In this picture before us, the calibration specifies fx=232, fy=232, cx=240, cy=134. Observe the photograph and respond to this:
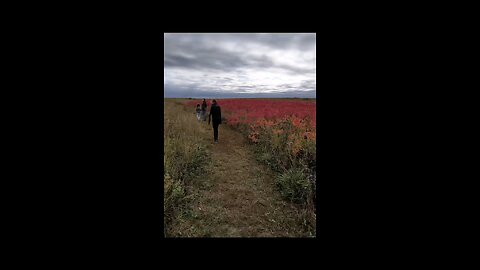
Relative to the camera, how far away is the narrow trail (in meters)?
2.88

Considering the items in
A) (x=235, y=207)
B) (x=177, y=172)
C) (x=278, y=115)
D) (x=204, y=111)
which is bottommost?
(x=235, y=207)

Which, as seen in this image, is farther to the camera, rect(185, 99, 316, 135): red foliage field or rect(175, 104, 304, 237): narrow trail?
rect(185, 99, 316, 135): red foliage field

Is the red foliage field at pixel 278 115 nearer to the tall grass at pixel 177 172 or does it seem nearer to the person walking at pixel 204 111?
the person walking at pixel 204 111

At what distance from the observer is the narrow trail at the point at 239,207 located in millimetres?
2877

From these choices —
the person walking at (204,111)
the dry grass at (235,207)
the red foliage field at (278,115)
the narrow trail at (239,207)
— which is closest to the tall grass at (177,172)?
the dry grass at (235,207)

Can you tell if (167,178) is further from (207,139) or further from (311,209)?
(207,139)

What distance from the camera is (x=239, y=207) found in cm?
343

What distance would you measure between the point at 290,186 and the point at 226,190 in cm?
108

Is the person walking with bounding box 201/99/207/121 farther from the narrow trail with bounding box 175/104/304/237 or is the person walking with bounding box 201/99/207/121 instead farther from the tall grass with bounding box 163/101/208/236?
the narrow trail with bounding box 175/104/304/237

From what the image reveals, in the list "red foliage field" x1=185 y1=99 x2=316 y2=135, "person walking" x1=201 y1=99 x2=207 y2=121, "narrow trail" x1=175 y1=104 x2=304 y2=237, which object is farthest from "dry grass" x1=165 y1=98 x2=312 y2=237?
"person walking" x1=201 y1=99 x2=207 y2=121

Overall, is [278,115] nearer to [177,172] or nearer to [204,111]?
[204,111]

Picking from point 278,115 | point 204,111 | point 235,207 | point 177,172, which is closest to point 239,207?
point 235,207

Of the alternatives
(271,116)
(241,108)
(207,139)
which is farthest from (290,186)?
(241,108)

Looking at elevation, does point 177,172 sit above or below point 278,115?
below
